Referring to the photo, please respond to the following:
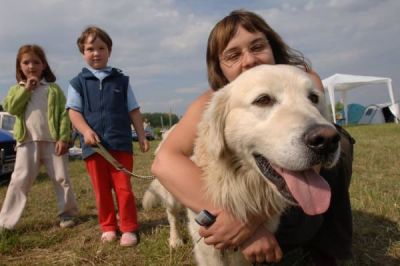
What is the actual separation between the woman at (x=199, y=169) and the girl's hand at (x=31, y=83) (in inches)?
84.4

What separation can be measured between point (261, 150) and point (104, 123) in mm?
2028

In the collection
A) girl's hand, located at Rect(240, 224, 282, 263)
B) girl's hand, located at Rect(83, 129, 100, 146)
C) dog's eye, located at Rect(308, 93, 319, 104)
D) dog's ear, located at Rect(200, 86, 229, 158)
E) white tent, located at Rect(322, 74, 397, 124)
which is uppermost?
dog's eye, located at Rect(308, 93, 319, 104)

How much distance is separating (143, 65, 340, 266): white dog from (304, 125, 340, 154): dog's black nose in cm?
2

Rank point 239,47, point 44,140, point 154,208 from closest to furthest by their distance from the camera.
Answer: point 239,47 < point 44,140 < point 154,208

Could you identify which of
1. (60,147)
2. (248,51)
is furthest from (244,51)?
(60,147)

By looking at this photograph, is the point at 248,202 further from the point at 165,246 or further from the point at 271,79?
the point at 165,246

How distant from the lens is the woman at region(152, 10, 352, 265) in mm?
1908

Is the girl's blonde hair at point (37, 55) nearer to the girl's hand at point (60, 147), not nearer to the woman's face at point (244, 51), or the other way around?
the girl's hand at point (60, 147)

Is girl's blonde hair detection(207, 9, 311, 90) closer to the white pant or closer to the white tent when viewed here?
the white pant

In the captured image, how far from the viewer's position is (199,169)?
2033mm

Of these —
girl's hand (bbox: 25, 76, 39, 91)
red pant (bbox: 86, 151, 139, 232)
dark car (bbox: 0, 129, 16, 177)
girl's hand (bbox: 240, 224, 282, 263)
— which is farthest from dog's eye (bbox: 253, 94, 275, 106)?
dark car (bbox: 0, 129, 16, 177)

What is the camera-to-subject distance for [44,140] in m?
3.86

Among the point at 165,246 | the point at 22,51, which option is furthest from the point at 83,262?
the point at 22,51

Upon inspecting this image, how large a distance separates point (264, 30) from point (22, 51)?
265 centimetres
